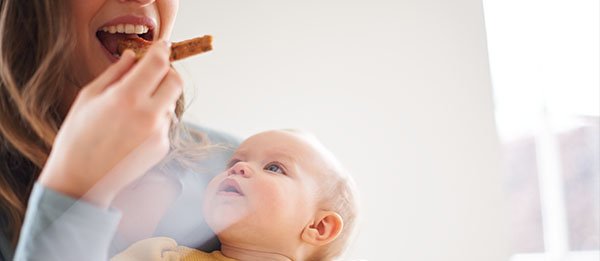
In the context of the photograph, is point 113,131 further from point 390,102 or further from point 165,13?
point 390,102

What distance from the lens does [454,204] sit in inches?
98.1

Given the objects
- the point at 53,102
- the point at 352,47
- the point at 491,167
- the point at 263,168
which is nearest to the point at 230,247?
the point at 263,168

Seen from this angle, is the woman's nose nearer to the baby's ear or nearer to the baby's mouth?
the baby's ear

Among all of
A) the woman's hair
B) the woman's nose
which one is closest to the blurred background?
the woman's nose

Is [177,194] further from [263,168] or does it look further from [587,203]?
[587,203]

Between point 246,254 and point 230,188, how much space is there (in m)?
0.11

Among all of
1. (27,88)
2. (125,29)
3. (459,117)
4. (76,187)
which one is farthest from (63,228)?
(459,117)

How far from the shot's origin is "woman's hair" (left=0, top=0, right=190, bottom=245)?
0.95 m

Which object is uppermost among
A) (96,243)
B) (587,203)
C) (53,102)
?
(53,102)

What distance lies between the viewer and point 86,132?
65 centimetres

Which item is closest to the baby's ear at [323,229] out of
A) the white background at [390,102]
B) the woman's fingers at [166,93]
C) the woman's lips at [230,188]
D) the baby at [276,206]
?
the baby at [276,206]

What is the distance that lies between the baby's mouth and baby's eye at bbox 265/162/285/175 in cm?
28

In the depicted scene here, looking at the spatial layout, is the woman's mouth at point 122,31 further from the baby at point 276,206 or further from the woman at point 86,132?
the baby at point 276,206

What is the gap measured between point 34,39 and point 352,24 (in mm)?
1528
